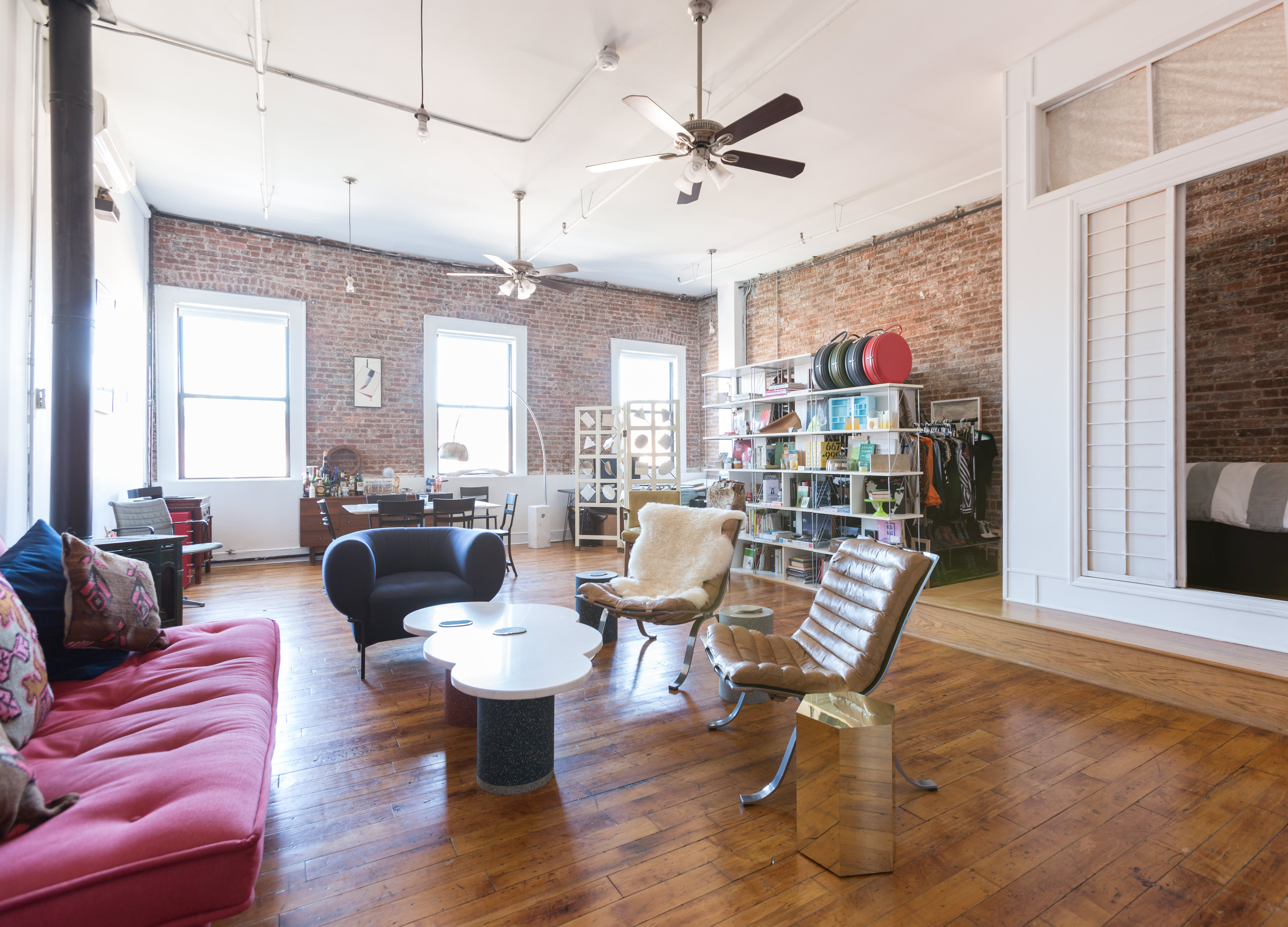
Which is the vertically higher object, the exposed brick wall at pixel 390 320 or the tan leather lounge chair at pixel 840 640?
the exposed brick wall at pixel 390 320

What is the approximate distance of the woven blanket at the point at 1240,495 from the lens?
396 centimetres

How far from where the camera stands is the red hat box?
5414 millimetres

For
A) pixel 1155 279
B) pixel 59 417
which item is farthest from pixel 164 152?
pixel 1155 279

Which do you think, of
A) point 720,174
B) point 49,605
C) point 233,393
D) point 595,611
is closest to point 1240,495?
Answer: point 720,174

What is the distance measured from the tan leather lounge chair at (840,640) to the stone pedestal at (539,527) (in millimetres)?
5808

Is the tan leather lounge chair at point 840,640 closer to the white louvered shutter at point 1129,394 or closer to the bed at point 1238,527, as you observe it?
the white louvered shutter at point 1129,394

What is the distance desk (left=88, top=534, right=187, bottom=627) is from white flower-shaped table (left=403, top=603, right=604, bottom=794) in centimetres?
168

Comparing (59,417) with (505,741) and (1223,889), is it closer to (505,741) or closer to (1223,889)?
(505,741)

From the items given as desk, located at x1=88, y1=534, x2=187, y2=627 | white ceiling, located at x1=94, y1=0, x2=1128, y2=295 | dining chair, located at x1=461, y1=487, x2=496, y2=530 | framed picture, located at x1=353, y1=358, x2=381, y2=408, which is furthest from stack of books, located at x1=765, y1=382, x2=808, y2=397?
desk, located at x1=88, y1=534, x2=187, y2=627

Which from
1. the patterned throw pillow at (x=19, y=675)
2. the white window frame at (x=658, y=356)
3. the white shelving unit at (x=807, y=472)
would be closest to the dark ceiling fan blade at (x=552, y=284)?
the white shelving unit at (x=807, y=472)

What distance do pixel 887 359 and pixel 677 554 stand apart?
2.75 m

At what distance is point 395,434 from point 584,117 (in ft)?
15.6

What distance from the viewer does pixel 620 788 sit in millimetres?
2357

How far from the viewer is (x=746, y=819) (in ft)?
7.11
